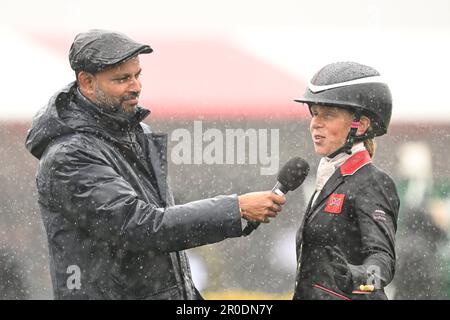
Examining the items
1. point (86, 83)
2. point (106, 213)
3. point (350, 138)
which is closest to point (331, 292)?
point (350, 138)

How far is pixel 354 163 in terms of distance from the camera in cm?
403

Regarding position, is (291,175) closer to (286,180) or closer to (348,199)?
(286,180)

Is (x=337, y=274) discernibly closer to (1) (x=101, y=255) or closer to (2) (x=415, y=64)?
(1) (x=101, y=255)

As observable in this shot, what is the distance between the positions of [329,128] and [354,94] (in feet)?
0.64

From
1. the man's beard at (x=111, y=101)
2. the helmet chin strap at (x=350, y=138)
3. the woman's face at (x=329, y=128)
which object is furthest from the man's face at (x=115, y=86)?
the helmet chin strap at (x=350, y=138)

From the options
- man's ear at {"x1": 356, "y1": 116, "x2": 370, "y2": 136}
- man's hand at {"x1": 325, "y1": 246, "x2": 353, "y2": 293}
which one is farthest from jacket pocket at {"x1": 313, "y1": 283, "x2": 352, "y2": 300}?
man's ear at {"x1": 356, "y1": 116, "x2": 370, "y2": 136}

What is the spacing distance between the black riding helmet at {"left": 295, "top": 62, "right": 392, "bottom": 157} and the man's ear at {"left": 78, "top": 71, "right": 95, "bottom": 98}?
3.07 feet

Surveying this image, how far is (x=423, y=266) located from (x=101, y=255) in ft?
14.9

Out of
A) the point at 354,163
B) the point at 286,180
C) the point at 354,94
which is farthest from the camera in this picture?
the point at 354,94

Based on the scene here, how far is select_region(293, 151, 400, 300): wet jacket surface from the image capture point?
3.74 m

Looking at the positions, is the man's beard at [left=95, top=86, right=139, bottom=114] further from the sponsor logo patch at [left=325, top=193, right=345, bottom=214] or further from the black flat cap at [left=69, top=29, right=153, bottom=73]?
the sponsor logo patch at [left=325, top=193, right=345, bottom=214]

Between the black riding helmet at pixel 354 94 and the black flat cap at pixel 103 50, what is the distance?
80 centimetres

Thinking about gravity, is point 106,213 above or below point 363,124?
below
